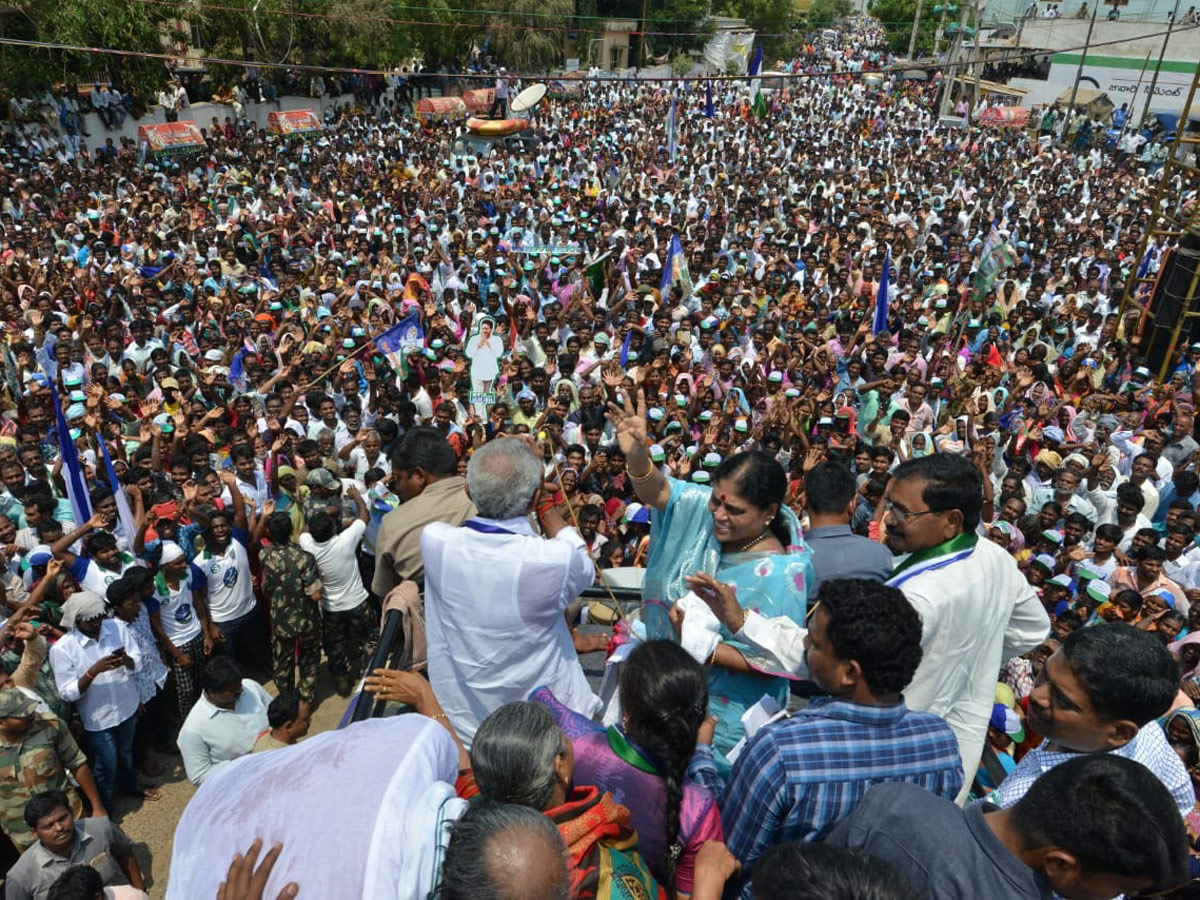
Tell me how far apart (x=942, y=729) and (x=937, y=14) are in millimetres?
71458

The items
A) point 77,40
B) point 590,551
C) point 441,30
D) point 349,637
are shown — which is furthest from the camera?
point 441,30

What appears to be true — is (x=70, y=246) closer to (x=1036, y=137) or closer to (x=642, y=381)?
(x=642, y=381)

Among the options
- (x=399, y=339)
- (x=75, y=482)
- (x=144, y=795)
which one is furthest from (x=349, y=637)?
(x=399, y=339)

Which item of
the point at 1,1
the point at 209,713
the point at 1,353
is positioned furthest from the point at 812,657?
the point at 1,1

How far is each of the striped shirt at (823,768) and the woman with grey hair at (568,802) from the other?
0.11 m

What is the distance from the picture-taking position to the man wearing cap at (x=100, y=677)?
388cm

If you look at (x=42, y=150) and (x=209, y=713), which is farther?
(x=42, y=150)

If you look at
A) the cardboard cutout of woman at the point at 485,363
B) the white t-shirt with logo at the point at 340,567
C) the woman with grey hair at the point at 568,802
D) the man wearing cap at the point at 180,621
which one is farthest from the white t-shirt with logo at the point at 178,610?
the woman with grey hair at the point at 568,802

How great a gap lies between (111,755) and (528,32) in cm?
3862

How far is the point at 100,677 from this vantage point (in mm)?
4000

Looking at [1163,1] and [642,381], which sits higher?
[1163,1]

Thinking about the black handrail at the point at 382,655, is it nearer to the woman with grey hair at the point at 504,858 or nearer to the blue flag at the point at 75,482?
the woman with grey hair at the point at 504,858

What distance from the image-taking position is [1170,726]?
3211mm

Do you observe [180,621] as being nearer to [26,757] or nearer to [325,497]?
[325,497]
